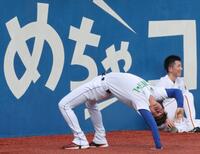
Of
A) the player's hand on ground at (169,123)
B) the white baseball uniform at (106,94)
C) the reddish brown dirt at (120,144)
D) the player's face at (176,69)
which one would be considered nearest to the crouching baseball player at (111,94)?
the white baseball uniform at (106,94)

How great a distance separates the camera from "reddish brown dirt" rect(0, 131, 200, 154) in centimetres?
821

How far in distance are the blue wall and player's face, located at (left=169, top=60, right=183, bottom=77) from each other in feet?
0.86

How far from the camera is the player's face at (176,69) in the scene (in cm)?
1049

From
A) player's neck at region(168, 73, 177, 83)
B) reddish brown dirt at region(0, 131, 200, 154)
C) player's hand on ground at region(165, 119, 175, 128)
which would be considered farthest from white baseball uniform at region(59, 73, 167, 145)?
player's neck at region(168, 73, 177, 83)

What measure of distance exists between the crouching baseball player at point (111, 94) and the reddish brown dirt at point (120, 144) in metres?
0.26

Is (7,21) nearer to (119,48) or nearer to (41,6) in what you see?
(41,6)

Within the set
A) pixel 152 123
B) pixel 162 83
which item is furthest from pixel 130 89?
pixel 162 83

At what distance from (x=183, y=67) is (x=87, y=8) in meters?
1.73

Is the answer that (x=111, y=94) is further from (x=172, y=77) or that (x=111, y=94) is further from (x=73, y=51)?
(x=172, y=77)

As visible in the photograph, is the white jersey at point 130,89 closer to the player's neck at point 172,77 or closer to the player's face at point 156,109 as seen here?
the player's face at point 156,109

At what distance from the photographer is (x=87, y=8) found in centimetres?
1026

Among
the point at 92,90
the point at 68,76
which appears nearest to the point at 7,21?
the point at 68,76

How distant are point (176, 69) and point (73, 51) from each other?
1.49m

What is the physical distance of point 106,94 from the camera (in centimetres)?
843
